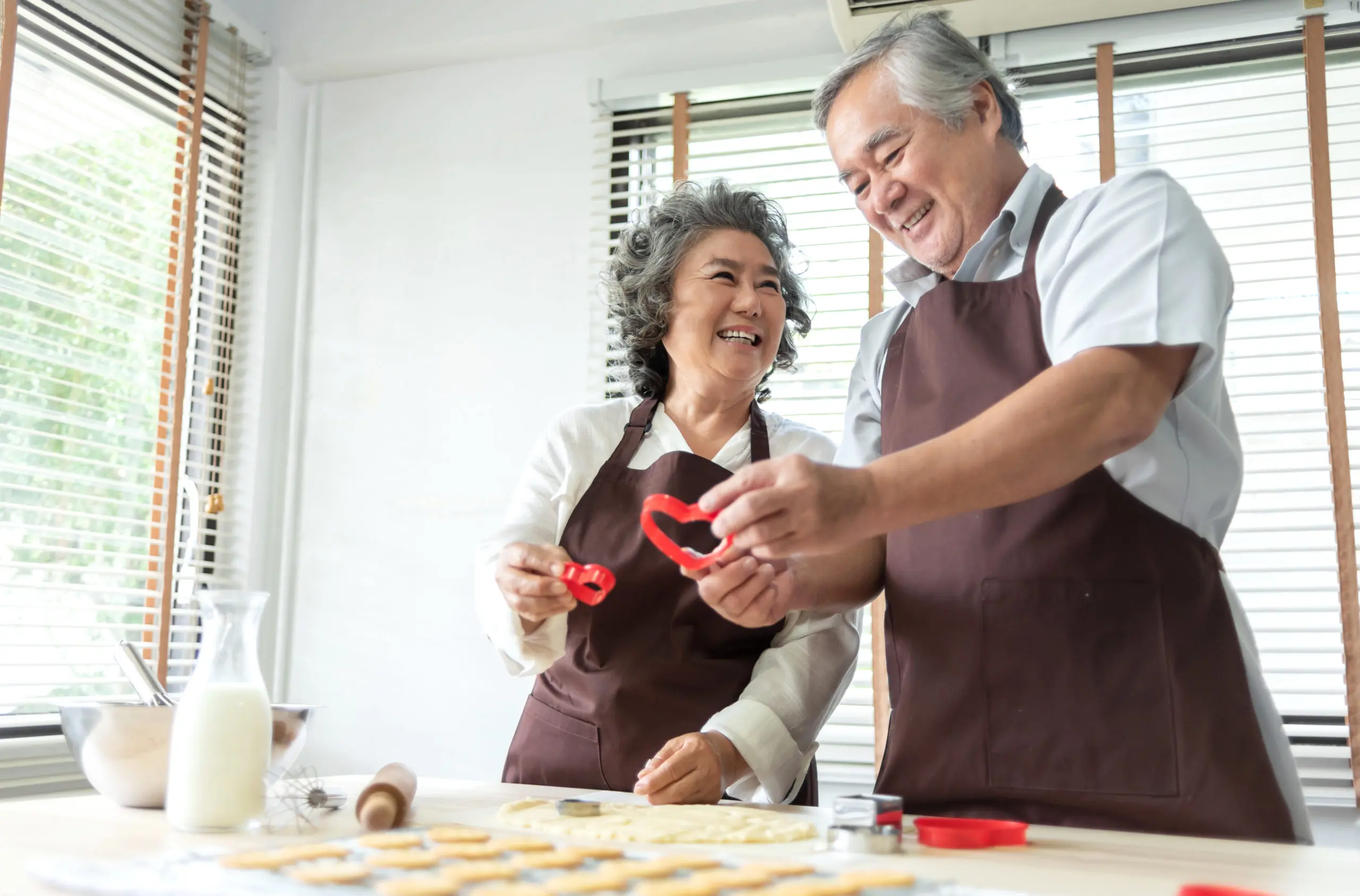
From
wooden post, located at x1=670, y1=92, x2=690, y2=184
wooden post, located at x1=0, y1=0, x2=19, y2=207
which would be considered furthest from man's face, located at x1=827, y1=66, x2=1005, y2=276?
wooden post, located at x1=0, y1=0, x2=19, y2=207

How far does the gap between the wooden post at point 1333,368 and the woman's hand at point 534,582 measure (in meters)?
1.62

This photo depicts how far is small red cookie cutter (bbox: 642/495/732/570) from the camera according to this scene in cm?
109

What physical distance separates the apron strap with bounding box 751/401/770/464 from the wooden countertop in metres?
0.86

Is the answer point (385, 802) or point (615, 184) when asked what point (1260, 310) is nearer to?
point (615, 184)

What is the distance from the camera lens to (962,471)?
1043mm

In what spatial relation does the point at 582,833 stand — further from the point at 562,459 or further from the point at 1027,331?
the point at 562,459

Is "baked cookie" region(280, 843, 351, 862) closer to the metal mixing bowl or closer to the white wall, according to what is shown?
Result: the metal mixing bowl

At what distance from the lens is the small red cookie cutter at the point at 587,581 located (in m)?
1.31

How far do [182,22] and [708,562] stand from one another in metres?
2.42

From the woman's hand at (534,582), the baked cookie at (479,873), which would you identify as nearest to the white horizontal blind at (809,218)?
the woman's hand at (534,582)

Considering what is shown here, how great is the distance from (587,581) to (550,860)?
0.50 metres

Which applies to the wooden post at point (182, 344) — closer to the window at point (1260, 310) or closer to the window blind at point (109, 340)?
the window blind at point (109, 340)

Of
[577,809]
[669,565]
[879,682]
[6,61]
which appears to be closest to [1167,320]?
[577,809]

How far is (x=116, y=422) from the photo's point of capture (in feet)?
8.66
